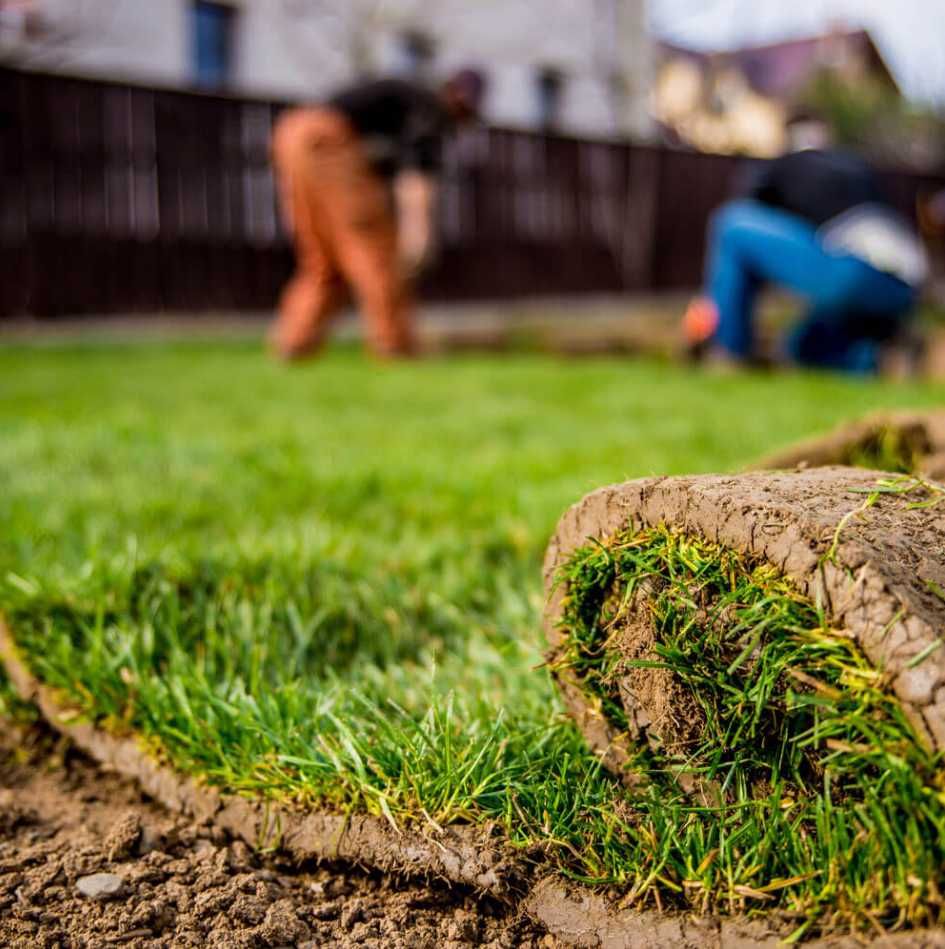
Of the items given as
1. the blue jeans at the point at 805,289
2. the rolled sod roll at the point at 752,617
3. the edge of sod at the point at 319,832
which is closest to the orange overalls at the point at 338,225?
the blue jeans at the point at 805,289

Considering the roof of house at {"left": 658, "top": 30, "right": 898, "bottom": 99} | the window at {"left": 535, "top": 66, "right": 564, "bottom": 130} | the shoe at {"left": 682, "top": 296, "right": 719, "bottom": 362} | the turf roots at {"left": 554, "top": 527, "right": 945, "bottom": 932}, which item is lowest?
the shoe at {"left": 682, "top": 296, "right": 719, "bottom": 362}

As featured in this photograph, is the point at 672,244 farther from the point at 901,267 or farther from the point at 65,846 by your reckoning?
the point at 65,846

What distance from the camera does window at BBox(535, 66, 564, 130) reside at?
21.6m

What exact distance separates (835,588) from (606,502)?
0.34m

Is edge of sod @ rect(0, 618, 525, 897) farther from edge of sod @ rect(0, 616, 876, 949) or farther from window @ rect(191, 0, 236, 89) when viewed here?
window @ rect(191, 0, 236, 89)

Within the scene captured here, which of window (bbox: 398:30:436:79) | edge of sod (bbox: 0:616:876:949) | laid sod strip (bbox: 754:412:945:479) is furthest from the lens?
window (bbox: 398:30:436:79)

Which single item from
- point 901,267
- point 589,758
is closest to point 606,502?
point 589,758

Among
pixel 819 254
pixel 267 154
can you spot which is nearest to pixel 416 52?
pixel 267 154

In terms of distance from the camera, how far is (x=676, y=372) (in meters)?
7.87

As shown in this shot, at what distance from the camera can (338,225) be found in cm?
820

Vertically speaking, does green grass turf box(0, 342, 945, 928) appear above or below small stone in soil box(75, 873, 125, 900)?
above

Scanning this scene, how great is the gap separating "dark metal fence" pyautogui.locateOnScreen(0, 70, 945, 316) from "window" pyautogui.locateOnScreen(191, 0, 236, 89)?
498 centimetres

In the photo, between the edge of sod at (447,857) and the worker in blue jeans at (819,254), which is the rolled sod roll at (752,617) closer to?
the edge of sod at (447,857)

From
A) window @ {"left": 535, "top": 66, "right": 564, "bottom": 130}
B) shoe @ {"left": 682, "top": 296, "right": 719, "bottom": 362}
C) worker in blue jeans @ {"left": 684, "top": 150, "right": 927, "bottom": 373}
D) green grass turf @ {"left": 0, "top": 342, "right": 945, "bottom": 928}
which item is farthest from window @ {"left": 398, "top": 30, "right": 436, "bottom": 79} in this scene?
green grass turf @ {"left": 0, "top": 342, "right": 945, "bottom": 928}
